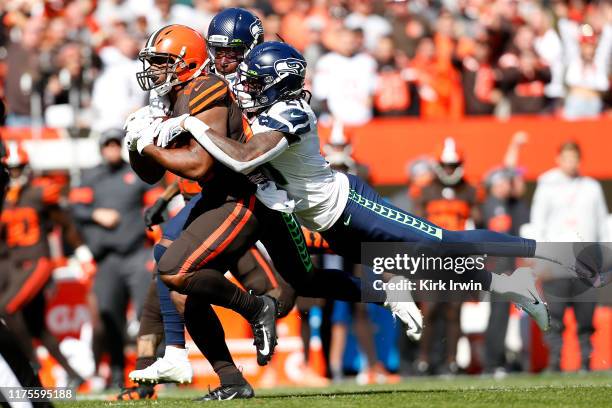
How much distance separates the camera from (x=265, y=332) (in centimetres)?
643

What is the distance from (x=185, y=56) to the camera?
21.7ft

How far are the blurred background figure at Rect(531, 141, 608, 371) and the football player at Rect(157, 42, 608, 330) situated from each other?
116 inches

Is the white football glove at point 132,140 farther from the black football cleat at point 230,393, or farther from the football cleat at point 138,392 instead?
the football cleat at point 138,392

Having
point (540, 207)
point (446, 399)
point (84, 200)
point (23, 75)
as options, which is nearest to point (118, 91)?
point (23, 75)

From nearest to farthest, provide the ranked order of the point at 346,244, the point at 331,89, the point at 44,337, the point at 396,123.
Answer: the point at 346,244, the point at 44,337, the point at 396,123, the point at 331,89

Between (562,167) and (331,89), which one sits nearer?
(562,167)

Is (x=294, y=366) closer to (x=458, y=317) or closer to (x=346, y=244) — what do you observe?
(x=458, y=317)

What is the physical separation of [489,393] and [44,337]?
5.09 m

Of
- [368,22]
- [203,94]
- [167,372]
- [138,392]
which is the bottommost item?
[138,392]

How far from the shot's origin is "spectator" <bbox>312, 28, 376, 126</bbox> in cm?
1270

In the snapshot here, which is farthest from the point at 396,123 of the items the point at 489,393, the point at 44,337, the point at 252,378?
the point at 489,393

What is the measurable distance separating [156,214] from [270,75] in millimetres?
1497

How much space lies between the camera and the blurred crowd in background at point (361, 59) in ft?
42.0

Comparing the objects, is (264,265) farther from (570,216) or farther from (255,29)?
(570,216)
